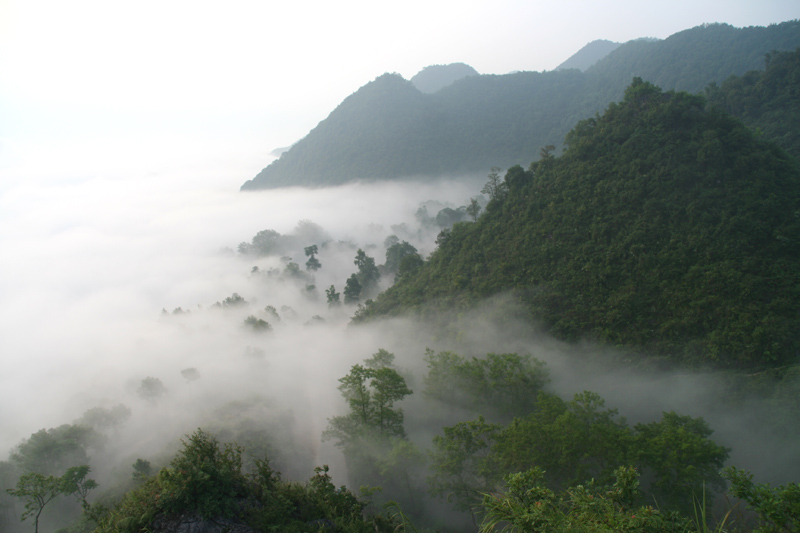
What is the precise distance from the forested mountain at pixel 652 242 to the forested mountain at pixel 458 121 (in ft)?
335

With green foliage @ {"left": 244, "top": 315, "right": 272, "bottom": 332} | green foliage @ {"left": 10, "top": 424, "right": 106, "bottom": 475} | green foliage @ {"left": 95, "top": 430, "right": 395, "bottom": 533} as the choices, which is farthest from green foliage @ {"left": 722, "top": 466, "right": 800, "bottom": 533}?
green foliage @ {"left": 244, "top": 315, "right": 272, "bottom": 332}

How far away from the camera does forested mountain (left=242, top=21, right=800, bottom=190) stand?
136 meters

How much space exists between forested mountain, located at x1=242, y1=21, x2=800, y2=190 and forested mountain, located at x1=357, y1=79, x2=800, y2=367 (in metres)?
102

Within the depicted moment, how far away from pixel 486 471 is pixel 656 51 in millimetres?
152944

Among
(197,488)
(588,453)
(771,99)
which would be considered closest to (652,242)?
(588,453)

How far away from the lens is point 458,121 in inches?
5989

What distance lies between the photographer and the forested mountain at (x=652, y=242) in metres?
24.8

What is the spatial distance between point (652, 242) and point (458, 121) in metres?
134

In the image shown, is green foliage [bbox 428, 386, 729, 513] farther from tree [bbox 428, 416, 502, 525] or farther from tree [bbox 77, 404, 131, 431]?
tree [bbox 77, 404, 131, 431]

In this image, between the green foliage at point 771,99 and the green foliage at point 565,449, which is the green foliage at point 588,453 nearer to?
the green foliage at point 565,449

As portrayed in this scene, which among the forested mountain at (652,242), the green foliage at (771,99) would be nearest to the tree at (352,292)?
the forested mountain at (652,242)

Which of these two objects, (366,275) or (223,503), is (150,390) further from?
(223,503)

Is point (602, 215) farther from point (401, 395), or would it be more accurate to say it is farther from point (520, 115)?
point (520, 115)

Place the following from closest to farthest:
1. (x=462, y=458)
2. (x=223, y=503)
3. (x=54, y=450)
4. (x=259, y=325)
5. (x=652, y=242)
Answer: (x=223, y=503), (x=462, y=458), (x=652, y=242), (x=54, y=450), (x=259, y=325)
